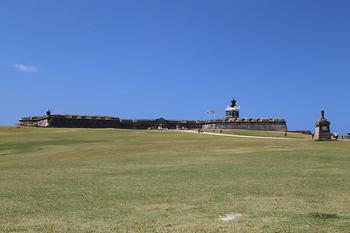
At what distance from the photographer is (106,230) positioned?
897 centimetres

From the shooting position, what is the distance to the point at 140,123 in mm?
71312

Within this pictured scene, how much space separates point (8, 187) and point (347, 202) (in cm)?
995

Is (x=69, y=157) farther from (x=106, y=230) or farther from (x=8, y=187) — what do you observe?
(x=106, y=230)

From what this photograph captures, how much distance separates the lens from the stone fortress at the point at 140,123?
2643 inches

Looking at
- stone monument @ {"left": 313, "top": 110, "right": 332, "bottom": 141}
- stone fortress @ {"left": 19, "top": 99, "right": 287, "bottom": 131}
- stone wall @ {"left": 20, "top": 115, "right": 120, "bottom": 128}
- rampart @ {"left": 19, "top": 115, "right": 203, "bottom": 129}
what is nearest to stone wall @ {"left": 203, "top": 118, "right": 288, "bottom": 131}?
stone fortress @ {"left": 19, "top": 99, "right": 287, "bottom": 131}

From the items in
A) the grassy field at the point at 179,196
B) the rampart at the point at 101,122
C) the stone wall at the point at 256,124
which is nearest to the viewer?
the grassy field at the point at 179,196

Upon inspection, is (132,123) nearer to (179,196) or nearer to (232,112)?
(232,112)

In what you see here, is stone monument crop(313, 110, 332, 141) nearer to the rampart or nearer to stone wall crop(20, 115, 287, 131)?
stone wall crop(20, 115, 287, 131)

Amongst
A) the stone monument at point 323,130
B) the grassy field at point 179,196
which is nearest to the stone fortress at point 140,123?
the stone monument at point 323,130

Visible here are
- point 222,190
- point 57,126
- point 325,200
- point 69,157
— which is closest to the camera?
point 325,200

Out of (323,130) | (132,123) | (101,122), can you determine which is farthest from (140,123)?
(323,130)

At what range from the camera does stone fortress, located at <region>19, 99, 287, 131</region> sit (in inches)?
2643

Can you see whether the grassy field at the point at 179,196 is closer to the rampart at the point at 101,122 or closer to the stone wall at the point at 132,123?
the rampart at the point at 101,122

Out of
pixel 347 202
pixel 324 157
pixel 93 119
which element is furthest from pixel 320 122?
pixel 93 119
